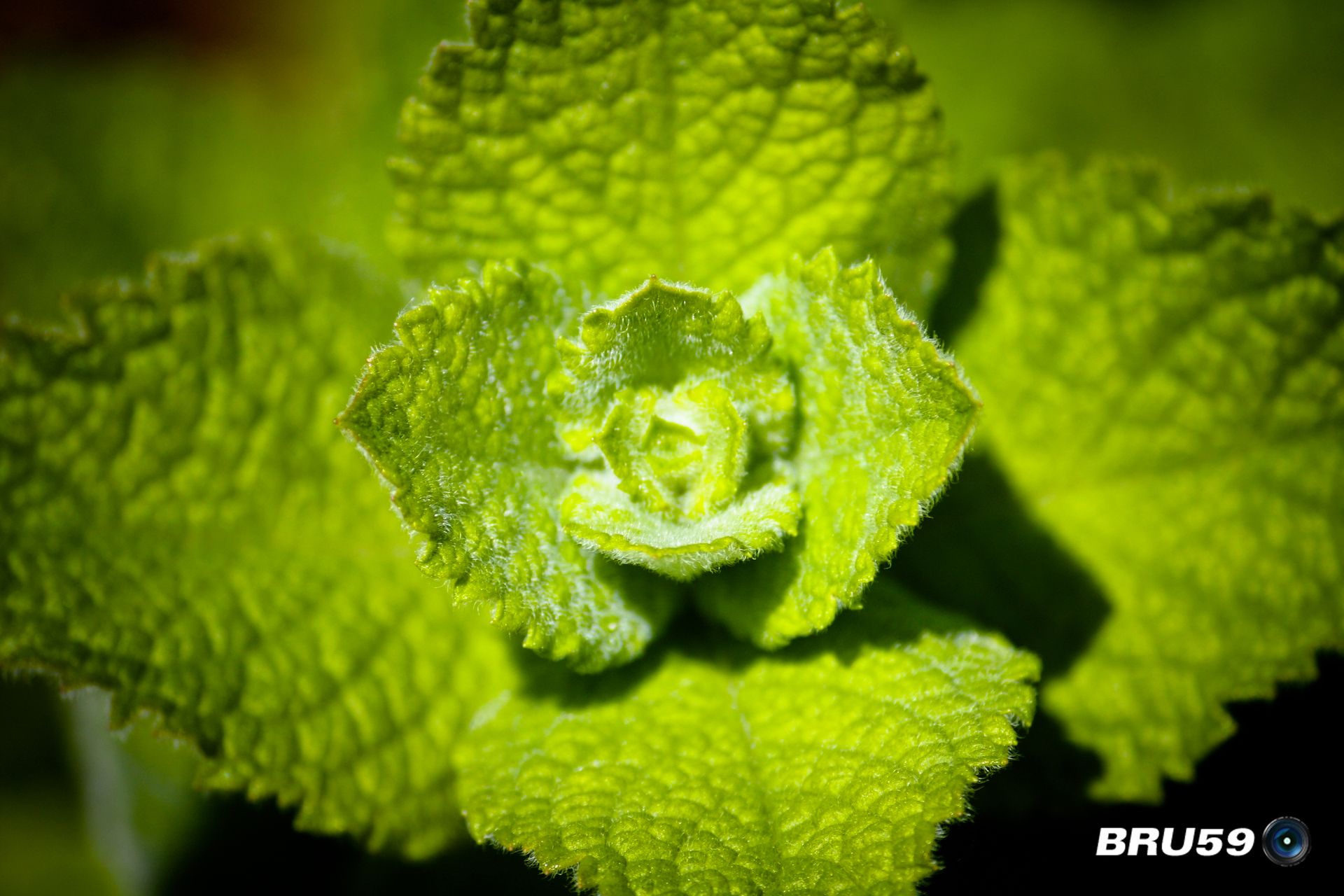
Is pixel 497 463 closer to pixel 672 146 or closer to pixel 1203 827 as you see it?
pixel 672 146

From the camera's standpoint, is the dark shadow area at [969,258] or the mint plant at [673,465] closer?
the mint plant at [673,465]

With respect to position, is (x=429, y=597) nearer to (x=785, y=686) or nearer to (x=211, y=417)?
(x=211, y=417)

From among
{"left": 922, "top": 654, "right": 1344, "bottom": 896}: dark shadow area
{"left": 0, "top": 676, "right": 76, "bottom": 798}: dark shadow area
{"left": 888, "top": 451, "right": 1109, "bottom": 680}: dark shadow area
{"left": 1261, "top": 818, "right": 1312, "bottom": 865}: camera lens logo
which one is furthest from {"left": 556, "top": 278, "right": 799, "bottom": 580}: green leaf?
{"left": 0, "top": 676, "right": 76, "bottom": 798}: dark shadow area

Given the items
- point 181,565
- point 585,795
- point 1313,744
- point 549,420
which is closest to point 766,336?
point 549,420

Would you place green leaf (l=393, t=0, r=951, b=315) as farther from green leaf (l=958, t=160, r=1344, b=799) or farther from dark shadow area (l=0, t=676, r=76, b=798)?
dark shadow area (l=0, t=676, r=76, b=798)

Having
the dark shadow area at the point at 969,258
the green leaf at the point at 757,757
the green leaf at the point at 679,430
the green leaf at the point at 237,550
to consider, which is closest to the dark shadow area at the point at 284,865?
the green leaf at the point at 237,550

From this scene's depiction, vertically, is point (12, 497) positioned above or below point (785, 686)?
above

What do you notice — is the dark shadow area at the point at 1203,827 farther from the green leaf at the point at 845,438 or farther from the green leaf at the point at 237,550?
the green leaf at the point at 237,550
